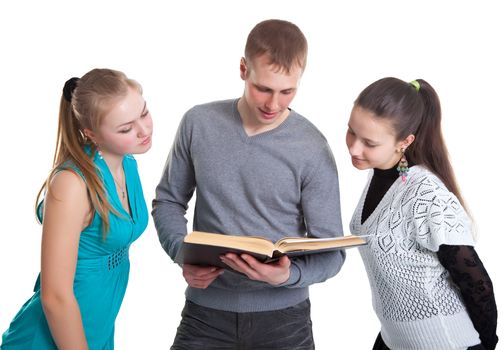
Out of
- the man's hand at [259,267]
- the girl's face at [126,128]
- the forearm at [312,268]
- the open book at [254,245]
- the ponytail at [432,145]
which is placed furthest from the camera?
the ponytail at [432,145]

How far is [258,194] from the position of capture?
263 centimetres

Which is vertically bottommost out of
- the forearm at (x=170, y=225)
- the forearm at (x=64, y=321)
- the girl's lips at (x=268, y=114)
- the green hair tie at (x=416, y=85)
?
the forearm at (x=64, y=321)

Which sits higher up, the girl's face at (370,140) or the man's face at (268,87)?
the man's face at (268,87)

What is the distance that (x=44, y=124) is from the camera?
440 cm

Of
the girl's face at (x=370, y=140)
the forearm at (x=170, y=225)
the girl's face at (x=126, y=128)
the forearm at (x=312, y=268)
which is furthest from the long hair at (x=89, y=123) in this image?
the girl's face at (x=370, y=140)

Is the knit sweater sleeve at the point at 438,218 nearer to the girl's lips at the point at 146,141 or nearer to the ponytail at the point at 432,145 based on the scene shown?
the ponytail at the point at 432,145

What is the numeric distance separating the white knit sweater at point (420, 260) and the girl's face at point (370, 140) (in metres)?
0.11

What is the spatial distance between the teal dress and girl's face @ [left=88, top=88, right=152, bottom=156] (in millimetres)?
80

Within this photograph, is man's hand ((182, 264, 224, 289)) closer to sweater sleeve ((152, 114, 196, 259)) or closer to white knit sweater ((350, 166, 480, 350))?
sweater sleeve ((152, 114, 196, 259))

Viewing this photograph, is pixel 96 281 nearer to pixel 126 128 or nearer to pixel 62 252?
pixel 62 252

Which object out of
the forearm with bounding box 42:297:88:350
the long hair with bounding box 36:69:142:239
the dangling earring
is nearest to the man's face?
the long hair with bounding box 36:69:142:239

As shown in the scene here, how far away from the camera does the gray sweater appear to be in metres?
2.60

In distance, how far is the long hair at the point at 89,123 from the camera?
92.9 inches

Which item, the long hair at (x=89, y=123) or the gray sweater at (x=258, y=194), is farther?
the gray sweater at (x=258, y=194)
